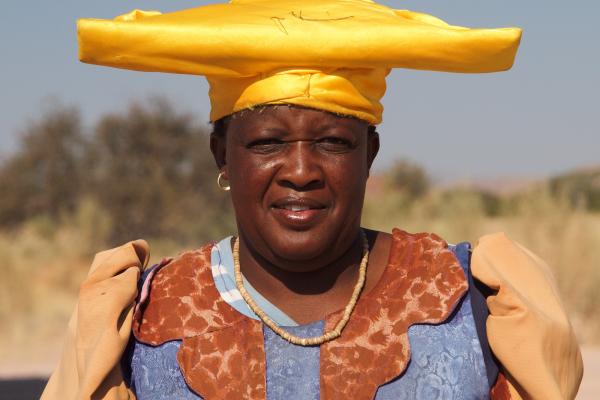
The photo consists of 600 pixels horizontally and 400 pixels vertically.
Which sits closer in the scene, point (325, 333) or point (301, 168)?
point (301, 168)

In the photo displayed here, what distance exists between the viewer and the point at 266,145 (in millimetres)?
3326

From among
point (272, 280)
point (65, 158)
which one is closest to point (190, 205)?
point (65, 158)

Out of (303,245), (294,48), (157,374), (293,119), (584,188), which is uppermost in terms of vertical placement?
(294,48)

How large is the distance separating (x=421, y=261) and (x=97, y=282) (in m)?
0.96

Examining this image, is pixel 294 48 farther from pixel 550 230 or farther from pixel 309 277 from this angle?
pixel 550 230

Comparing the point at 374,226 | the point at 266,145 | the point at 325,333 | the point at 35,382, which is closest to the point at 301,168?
the point at 266,145

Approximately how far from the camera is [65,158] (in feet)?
75.1

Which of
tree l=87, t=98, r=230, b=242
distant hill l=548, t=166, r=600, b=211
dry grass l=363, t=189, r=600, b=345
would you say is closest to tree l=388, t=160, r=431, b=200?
distant hill l=548, t=166, r=600, b=211

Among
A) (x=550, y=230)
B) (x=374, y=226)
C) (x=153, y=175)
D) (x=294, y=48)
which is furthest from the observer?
(x=153, y=175)

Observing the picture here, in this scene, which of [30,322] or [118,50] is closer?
[118,50]

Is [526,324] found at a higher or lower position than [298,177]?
lower

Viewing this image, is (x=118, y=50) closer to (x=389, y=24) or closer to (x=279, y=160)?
(x=279, y=160)

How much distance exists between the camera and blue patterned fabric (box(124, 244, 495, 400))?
130 inches

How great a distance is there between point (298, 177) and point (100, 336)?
2.33ft
